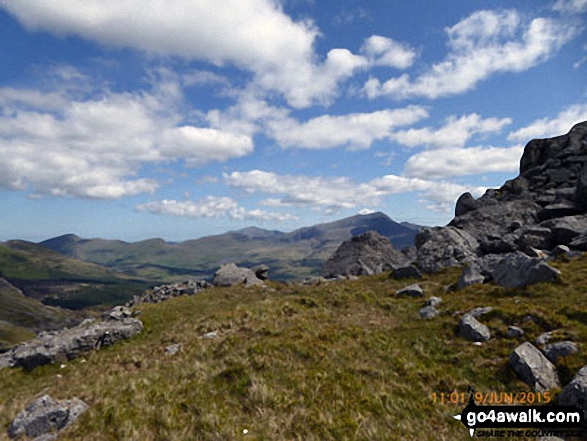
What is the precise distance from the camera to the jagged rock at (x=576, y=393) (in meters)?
10.2

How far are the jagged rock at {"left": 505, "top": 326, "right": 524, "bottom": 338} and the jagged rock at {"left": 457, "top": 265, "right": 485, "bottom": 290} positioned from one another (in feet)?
33.4

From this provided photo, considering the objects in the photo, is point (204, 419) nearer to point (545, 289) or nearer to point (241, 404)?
point (241, 404)

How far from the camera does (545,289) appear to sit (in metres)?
21.4

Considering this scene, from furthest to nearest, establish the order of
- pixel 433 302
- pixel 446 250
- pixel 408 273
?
1. pixel 446 250
2. pixel 408 273
3. pixel 433 302

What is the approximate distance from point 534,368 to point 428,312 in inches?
351

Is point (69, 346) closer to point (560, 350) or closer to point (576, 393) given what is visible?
point (576, 393)

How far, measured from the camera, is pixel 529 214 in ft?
151

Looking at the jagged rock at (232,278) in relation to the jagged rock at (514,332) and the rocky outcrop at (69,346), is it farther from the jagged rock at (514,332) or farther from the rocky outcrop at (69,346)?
the jagged rock at (514,332)

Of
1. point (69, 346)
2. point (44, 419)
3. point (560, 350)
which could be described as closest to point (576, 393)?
point (560, 350)

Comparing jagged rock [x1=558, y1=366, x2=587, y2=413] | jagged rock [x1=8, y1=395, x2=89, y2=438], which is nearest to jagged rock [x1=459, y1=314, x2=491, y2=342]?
jagged rock [x1=558, y1=366, x2=587, y2=413]

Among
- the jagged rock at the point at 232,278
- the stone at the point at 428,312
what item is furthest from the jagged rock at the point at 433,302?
the jagged rock at the point at 232,278

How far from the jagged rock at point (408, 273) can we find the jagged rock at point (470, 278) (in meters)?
6.51

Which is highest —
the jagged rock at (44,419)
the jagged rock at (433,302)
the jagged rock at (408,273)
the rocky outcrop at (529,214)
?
the rocky outcrop at (529,214)

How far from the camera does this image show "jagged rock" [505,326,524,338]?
51.7 ft
